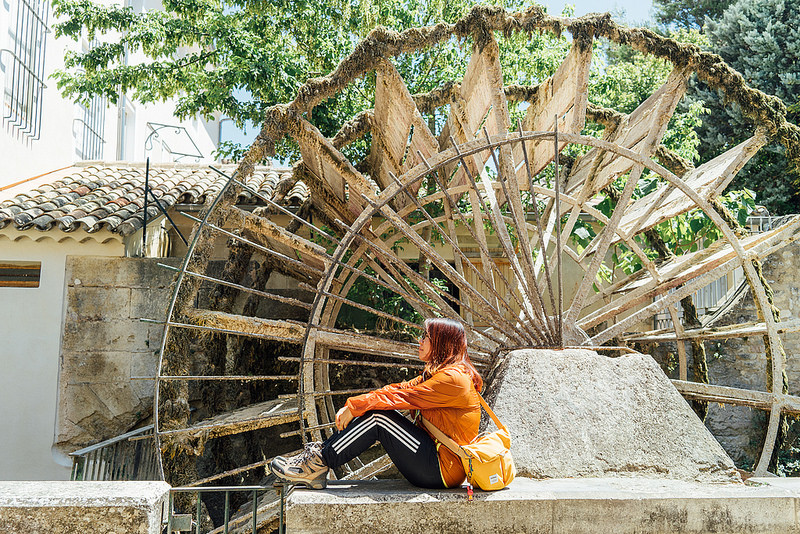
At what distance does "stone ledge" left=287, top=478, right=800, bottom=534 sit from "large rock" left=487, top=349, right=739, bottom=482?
2.50ft

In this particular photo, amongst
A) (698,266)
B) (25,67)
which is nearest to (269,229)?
(698,266)

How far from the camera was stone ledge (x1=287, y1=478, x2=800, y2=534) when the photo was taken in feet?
9.89

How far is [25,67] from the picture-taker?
8.95 metres

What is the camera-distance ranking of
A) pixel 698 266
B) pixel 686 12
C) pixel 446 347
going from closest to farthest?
1. pixel 446 347
2. pixel 698 266
3. pixel 686 12

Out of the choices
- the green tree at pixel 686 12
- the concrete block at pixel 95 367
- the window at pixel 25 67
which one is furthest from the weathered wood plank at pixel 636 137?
the green tree at pixel 686 12

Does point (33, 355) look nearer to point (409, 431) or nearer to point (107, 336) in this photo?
point (107, 336)

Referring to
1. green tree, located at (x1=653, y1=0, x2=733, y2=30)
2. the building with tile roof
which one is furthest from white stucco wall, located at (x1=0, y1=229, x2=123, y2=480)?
green tree, located at (x1=653, y1=0, x2=733, y2=30)

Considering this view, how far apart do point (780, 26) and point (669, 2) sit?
22.6ft

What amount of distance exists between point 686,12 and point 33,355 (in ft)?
65.3

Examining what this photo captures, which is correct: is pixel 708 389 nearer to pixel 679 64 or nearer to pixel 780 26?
pixel 679 64

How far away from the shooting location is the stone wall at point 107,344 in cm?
779

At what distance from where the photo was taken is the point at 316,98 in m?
5.89

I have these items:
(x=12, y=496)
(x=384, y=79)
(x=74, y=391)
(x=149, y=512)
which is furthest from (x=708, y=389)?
(x=74, y=391)

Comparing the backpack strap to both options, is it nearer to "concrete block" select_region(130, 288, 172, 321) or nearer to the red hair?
the red hair
